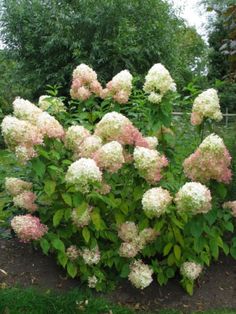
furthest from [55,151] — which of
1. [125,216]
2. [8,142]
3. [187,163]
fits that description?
[187,163]

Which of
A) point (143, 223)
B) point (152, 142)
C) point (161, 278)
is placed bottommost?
point (161, 278)

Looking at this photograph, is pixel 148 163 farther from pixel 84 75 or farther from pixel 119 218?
pixel 84 75

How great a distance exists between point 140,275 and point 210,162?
3.14ft

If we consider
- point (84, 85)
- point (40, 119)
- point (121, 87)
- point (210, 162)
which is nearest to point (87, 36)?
point (84, 85)

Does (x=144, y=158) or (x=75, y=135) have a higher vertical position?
(x=75, y=135)

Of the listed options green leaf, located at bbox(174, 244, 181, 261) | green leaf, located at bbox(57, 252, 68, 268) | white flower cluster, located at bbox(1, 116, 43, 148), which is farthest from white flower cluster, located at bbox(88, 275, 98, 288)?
white flower cluster, located at bbox(1, 116, 43, 148)

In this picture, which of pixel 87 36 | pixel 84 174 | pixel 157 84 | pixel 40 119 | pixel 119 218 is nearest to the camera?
pixel 84 174

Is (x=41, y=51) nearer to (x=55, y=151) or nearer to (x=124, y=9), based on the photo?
(x=124, y=9)

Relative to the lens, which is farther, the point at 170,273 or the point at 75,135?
the point at 170,273

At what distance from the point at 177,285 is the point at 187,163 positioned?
42.8 inches

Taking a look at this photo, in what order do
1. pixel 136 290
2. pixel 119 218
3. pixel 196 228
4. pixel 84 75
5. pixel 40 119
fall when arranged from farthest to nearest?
pixel 84 75 → pixel 136 290 → pixel 119 218 → pixel 40 119 → pixel 196 228

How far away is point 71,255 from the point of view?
334 cm

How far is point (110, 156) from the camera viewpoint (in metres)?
2.86

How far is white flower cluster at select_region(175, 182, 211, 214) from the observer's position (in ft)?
9.11
